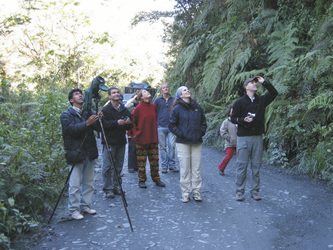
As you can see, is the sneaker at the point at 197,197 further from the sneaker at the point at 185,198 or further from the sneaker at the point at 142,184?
the sneaker at the point at 142,184

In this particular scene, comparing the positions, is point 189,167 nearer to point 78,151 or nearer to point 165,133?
point 78,151

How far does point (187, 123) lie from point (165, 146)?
8.69 ft

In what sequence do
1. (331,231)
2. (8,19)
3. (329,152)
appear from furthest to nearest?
(8,19), (329,152), (331,231)

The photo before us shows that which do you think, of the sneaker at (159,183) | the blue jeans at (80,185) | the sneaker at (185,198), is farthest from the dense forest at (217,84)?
the sneaker at (185,198)

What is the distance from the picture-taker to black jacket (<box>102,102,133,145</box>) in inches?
259

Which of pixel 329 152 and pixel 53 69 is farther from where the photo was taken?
pixel 53 69

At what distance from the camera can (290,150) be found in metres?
9.48

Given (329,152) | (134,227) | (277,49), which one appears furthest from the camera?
(277,49)

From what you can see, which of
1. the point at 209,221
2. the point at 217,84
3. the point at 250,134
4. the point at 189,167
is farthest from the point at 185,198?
the point at 217,84

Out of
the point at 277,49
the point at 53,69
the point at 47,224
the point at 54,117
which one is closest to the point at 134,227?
the point at 47,224

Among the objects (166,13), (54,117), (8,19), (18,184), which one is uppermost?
(166,13)

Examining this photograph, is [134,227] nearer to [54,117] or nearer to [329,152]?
[54,117]

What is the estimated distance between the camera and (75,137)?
18.0 feet

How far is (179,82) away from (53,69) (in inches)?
296
